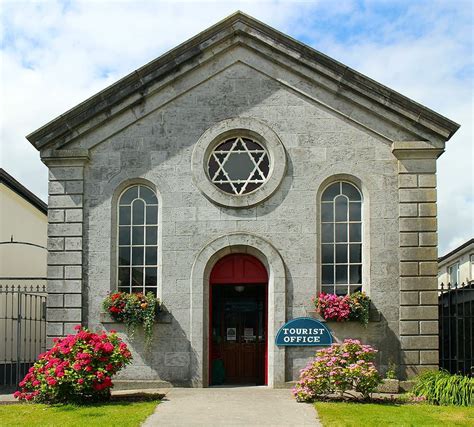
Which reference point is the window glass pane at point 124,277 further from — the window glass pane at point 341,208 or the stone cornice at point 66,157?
the window glass pane at point 341,208

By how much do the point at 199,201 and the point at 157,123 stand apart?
2.05 metres

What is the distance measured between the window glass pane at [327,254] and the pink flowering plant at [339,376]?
2.45m

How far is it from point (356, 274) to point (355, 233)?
0.92 metres

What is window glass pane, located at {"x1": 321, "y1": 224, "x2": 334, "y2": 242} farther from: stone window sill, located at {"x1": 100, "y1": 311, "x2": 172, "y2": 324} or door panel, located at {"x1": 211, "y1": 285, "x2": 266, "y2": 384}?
stone window sill, located at {"x1": 100, "y1": 311, "x2": 172, "y2": 324}

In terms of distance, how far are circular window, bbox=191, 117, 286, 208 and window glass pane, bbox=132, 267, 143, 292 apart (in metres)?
2.32

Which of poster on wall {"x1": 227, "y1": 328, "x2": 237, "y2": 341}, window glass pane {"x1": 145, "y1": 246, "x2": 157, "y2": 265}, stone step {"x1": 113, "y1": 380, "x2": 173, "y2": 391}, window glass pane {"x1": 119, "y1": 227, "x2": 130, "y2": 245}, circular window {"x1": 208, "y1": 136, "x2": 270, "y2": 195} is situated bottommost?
stone step {"x1": 113, "y1": 380, "x2": 173, "y2": 391}

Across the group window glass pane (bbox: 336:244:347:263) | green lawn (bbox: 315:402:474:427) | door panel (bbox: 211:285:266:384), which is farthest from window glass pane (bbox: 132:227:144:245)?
green lawn (bbox: 315:402:474:427)

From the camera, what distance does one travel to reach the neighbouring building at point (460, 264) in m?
29.4

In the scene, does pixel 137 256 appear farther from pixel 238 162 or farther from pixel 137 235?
pixel 238 162

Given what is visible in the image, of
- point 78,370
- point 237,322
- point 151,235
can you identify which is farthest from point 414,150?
point 78,370

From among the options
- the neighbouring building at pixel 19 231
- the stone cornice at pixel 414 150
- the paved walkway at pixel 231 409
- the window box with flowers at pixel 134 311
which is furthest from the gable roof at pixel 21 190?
the stone cornice at pixel 414 150

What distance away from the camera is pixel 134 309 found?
16.7 meters

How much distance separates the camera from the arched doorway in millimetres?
17500

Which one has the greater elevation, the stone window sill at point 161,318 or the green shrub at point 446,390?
the stone window sill at point 161,318
